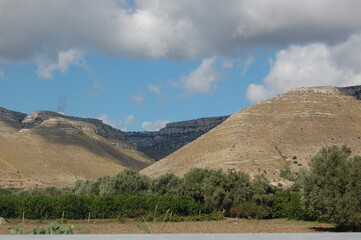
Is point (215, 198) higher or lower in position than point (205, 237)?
higher

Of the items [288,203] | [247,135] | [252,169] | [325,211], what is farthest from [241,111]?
[325,211]

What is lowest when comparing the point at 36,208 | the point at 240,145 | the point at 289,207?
the point at 36,208

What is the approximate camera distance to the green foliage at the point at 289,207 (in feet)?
152

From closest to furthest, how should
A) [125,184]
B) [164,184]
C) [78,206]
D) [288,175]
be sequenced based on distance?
1. [78,206]
2. [125,184]
3. [164,184]
4. [288,175]

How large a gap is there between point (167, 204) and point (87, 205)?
7.24 meters

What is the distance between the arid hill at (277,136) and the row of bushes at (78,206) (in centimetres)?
2922

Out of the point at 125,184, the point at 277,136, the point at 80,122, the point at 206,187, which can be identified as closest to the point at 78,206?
the point at 125,184

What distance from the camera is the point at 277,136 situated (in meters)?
88.9

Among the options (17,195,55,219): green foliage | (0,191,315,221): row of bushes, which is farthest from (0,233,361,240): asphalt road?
(17,195,55,219): green foliage

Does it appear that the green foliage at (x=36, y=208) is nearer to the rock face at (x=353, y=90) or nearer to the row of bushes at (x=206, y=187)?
the row of bushes at (x=206, y=187)

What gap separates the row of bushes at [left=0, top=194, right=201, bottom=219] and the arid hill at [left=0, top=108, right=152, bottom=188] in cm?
4404

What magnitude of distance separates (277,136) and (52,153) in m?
57.4

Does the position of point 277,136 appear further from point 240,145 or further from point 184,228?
point 184,228

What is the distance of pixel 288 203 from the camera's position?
48.3m
